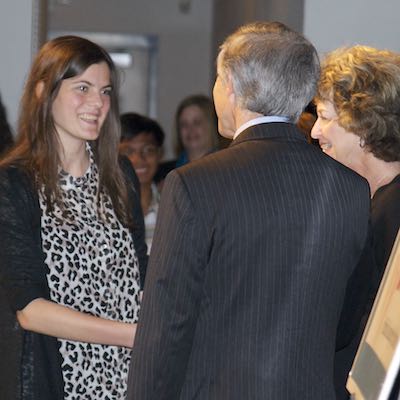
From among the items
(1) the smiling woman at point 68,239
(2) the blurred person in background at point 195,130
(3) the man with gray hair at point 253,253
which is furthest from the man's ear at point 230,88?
(2) the blurred person in background at point 195,130

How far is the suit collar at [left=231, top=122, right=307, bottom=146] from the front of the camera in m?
2.51

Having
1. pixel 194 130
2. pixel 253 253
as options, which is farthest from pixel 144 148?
pixel 253 253

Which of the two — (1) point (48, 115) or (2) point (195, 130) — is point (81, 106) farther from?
(2) point (195, 130)

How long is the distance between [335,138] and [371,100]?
16cm

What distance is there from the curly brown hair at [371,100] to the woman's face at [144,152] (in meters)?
2.57

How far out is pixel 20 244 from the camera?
2.98m

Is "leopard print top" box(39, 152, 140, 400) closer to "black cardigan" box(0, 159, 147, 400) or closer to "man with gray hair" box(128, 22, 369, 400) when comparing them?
"black cardigan" box(0, 159, 147, 400)

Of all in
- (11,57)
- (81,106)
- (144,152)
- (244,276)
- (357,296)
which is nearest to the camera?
(244,276)

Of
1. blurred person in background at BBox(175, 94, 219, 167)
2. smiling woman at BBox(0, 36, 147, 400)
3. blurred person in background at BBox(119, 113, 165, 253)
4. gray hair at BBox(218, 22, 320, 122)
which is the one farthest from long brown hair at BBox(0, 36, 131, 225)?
blurred person in background at BBox(175, 94, 219, 167)

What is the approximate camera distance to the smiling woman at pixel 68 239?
2963mm

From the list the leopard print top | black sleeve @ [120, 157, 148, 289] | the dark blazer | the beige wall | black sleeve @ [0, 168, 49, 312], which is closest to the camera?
the dark blazer

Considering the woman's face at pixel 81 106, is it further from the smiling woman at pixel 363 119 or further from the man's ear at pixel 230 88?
the man's ear at pixel 230 88

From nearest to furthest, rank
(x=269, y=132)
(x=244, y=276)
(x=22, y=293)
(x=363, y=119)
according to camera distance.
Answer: (x=244, y=276) → (x=269, y=132) → (x=22, y=293) → (x=363, y=119)

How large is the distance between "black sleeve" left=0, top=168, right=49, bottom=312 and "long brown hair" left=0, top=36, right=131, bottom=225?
0.21ft
